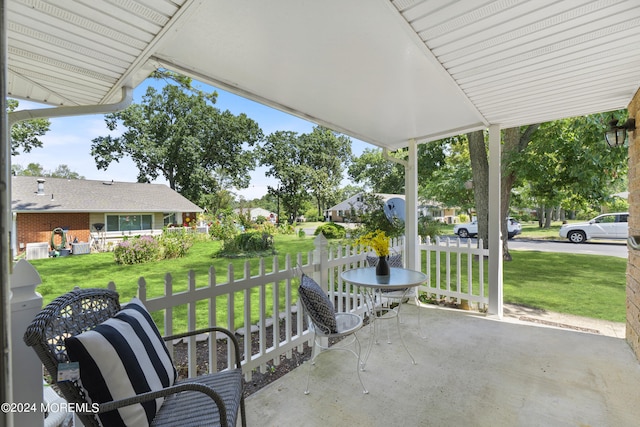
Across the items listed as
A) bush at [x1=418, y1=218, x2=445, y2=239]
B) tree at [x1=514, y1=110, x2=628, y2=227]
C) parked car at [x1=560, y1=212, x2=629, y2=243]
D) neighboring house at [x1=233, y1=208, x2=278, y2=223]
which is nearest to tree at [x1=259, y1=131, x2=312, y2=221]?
neighboring house at [x1=233, y1=208, x2=278, y2=223]

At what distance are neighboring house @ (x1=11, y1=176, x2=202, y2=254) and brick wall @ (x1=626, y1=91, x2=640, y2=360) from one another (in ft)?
48.8

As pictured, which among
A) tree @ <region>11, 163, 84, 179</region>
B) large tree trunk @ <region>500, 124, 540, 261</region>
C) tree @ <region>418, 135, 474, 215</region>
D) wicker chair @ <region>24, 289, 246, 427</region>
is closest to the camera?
wicker chair @ <region>24, 289, 246, 427</region>

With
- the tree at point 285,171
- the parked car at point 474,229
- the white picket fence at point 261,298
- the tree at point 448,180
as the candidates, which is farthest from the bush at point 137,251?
the tree at point 285,171

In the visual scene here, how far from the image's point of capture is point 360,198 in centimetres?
1077

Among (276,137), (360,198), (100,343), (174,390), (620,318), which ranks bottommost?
(620,318)

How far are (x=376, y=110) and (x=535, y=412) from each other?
9.15ft

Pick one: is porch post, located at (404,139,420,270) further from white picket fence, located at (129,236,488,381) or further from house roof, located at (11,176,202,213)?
house roof, located at (11,176,202,213)

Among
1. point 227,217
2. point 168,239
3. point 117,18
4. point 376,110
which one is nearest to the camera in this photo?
point 117,18

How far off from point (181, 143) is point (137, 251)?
590 inches

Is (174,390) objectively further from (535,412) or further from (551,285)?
(551,285)

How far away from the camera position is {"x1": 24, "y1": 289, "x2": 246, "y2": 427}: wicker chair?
1058mm

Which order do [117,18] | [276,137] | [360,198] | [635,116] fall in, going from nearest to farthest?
[117,18], [635,116], [360,198], [276,137]

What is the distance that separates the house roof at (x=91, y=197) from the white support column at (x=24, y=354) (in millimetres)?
14125

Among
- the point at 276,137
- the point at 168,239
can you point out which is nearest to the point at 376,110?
the point at 168,239
